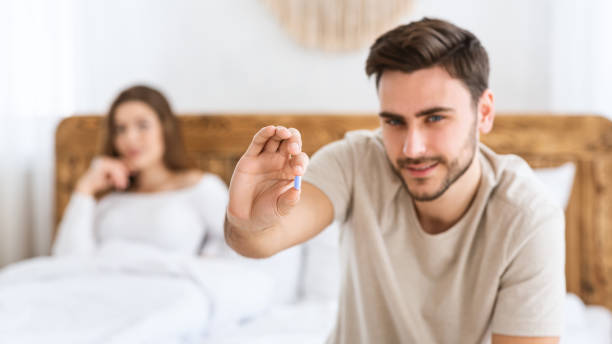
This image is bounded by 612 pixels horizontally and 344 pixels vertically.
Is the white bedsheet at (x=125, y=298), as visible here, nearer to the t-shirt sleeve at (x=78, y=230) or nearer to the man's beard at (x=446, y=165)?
the t-shirt sleeve at (x=78, y=230)

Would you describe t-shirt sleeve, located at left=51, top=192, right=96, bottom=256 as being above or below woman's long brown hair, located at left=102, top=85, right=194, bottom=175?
below

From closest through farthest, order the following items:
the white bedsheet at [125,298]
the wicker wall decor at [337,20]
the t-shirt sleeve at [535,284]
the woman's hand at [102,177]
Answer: the t-shirt sleeve at [535,284], the white bedsheet at [125,298], the woman's hand at [102,177], the wicker wall decor at [337,20]

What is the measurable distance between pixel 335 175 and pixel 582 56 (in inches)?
55.2

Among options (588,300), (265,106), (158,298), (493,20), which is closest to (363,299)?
(158,298)

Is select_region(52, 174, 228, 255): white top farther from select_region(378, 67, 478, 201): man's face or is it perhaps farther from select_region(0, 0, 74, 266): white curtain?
select_region(378, 67, 478, 201): man's face

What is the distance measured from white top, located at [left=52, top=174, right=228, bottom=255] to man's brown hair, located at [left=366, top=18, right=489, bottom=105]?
3.45ft

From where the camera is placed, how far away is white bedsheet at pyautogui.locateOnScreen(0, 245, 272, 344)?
4.12ft

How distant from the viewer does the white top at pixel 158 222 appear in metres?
1.88

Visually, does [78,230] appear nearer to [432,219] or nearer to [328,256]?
[328,256]

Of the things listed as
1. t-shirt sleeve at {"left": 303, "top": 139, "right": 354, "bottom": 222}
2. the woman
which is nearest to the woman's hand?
the woman

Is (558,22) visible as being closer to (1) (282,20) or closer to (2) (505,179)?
(1) (282,20)

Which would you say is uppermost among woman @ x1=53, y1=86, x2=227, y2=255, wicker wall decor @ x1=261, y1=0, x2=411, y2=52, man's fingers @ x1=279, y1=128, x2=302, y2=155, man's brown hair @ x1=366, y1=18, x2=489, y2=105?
wicker wall decor @ x1=261, y1=0, x2=411, y2=52

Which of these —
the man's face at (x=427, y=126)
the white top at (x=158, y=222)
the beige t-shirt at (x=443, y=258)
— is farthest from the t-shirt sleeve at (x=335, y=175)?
the white top at (x=158, y=222)

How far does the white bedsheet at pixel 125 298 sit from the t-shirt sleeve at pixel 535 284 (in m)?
0.76
